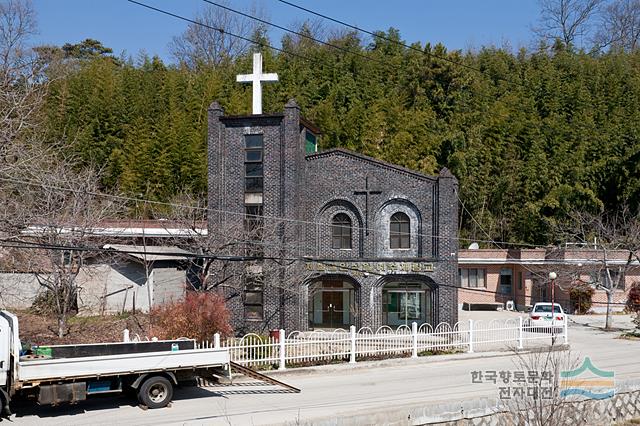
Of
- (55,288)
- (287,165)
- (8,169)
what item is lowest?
(55,288)

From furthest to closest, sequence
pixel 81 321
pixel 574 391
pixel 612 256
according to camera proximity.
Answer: pixel 612 256, pixel 81 321, pixel 574 391

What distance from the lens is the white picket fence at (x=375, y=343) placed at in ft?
68.4

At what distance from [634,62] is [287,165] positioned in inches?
1683

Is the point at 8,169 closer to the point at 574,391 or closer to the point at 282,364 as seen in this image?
the point at 282,364

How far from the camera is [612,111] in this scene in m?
53.5

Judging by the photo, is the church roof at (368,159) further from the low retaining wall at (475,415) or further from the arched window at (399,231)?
the low retaining wall at (475,415)

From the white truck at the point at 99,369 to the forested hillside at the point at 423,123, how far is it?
26200 millimetres

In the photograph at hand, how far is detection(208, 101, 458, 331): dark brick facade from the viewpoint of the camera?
29.6 meters

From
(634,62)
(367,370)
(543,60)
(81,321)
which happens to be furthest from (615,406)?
(634,62)

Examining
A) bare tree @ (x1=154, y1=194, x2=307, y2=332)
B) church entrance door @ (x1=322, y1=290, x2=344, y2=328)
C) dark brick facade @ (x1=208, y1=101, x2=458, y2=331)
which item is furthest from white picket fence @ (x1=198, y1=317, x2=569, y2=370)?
bare tree @ (x1=154, y1=194, x2=307, y2=332)

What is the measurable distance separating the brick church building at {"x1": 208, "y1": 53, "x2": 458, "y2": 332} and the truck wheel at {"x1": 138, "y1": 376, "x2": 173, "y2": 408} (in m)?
13.0

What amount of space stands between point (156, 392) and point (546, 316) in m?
21.7

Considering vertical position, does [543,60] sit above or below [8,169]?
above

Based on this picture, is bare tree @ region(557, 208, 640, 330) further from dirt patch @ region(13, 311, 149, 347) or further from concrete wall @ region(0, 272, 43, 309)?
concrete wall @ region(0, 272, 43, 309)
